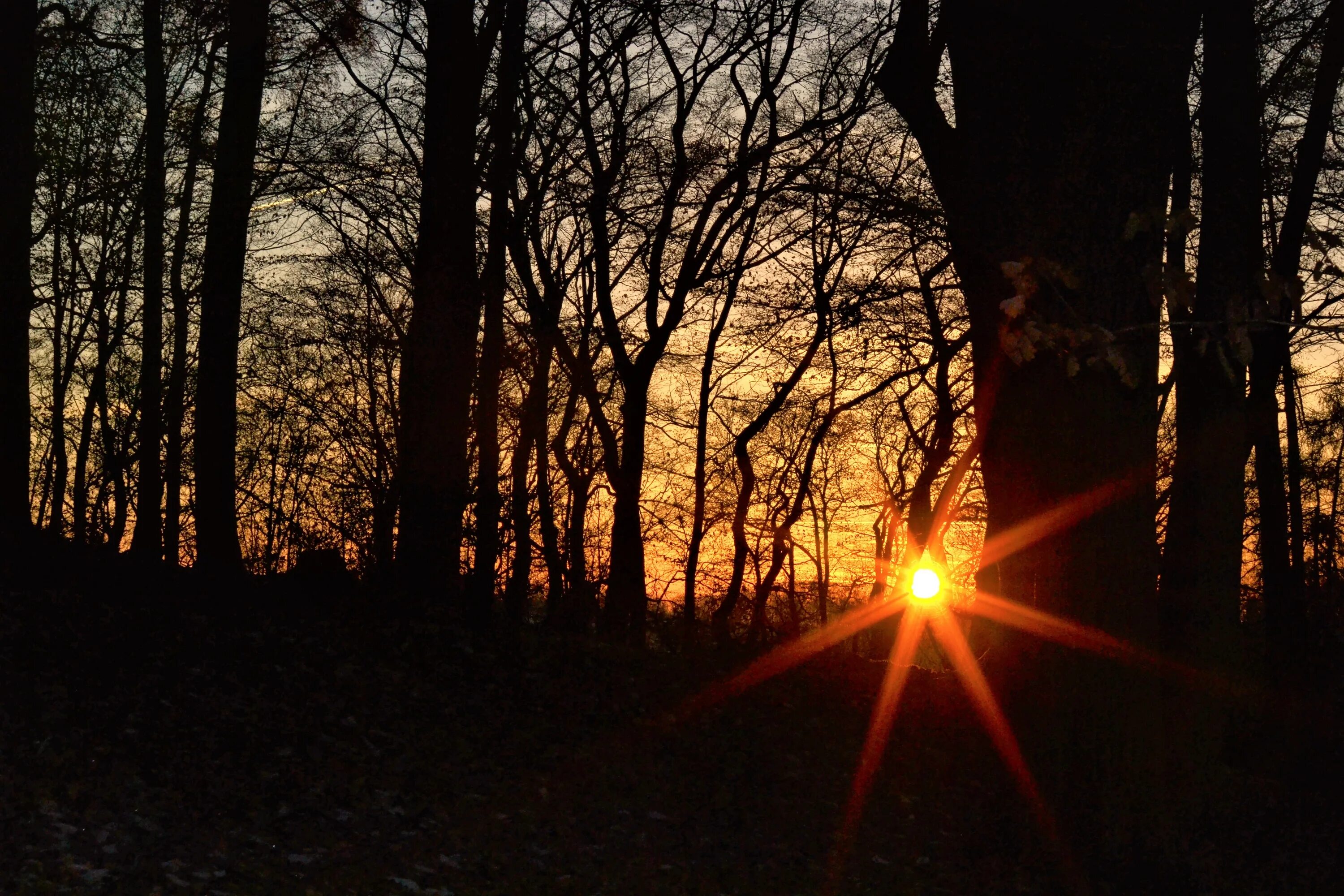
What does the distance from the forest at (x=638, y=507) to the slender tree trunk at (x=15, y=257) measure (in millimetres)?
38

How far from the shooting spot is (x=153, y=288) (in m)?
16.3

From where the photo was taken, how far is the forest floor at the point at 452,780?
639cm

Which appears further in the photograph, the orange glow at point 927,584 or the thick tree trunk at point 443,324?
the orange glow at point 927,584

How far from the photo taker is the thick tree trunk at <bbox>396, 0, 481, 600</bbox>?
10.3 metres

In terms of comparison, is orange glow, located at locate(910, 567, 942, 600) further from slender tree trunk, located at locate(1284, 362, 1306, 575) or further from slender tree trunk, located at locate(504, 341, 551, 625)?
slender tree trunk, located at locate(504, 341, 551, 625)

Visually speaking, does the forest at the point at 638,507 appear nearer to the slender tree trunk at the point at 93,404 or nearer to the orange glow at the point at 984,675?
the orange glow at the point at 984,675

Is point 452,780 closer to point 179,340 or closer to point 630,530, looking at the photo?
point 630,530

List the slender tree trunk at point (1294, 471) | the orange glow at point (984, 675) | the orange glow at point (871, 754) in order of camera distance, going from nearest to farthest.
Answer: the orange glow at point (984, 675), the orange glow at point (871, 754), the slender tree trunk at point (1294, 471)

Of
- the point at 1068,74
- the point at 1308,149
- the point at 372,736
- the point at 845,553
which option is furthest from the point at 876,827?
the point at 845,553

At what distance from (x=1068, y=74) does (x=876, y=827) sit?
5.35 metres

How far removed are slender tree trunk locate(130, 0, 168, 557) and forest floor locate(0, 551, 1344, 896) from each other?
295 inches

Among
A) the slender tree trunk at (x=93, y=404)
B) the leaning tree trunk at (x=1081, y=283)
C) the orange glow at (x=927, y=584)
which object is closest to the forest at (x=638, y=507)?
the leaning tree trunk at (x=1081, y=283)

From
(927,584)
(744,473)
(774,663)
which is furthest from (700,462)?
A: (774,663)

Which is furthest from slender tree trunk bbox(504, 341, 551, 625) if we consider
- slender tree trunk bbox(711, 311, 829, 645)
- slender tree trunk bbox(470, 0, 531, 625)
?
slender tree trunk bbox(711, 311, 829, 645)
